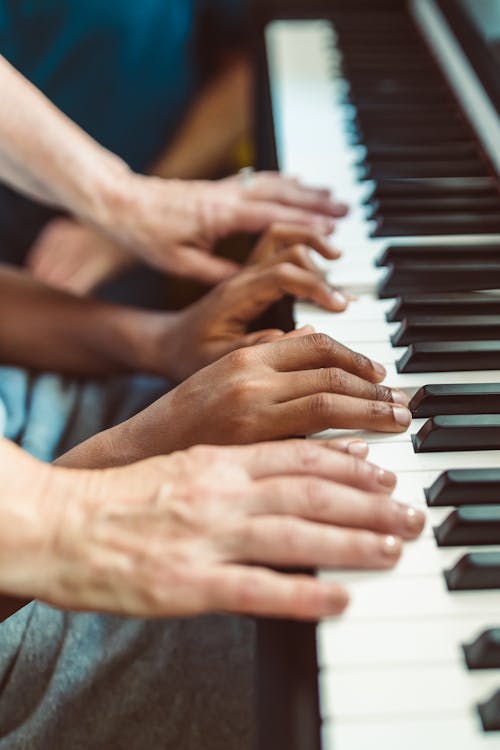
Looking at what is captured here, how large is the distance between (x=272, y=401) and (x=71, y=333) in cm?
48

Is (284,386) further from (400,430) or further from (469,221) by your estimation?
(469,221)

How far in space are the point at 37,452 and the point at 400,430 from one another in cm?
45

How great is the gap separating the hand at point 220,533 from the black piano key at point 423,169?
54cm

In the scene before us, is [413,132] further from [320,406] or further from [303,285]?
[320,406]

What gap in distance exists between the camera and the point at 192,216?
1092 millimetres

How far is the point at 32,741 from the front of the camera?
712mm

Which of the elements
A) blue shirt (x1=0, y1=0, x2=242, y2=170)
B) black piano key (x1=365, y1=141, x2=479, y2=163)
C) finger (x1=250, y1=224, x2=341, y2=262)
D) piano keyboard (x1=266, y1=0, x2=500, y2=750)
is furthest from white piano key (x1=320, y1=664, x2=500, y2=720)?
blue shirt (x1=0, y1=0, x2=242, y2=170)

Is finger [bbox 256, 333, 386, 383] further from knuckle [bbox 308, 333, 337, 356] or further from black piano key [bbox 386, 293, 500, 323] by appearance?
black piano key [bbox 386, 293, 500, 323]

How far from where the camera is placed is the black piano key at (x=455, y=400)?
707mm

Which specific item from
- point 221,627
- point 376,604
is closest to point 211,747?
point 221,627

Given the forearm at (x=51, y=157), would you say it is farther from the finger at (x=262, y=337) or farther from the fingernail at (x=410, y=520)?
the fingernail at (x=410, y=520)

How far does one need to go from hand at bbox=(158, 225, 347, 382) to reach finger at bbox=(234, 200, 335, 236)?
5 cm

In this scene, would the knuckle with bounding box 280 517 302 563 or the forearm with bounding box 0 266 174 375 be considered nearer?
the knuckle with bounding box 280 517 302 563

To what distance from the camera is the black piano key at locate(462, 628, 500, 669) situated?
52 cm
